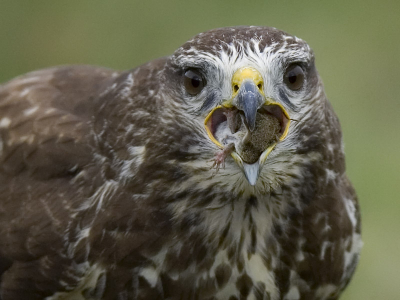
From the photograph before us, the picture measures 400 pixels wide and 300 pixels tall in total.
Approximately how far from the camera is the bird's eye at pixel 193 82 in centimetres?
392

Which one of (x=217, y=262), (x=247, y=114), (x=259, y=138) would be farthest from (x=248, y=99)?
(x=217, y=262)

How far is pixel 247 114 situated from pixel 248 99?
0.07 meters

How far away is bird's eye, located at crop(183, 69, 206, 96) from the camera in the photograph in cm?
392

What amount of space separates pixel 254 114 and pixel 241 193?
20.2 inches

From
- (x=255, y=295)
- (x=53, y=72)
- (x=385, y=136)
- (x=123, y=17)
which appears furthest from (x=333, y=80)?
(x=255, y=295)

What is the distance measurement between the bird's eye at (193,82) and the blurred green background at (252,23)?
3.99 metres

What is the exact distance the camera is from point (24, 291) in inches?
175

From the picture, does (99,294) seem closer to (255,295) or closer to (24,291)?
(24,291)

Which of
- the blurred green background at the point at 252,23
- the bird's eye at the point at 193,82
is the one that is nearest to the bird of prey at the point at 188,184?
the bird's eye at the point at 193,82

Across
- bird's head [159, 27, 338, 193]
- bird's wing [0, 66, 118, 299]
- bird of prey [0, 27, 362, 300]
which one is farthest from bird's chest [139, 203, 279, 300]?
bird's wing [0, 66, 118, 299]

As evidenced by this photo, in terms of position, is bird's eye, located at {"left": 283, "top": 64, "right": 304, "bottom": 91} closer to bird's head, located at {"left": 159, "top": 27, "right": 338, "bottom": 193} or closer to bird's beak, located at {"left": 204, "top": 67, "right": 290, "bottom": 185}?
bird's head, located at {"left": 159, "top": 27, "right": 338, "bottom": 193}

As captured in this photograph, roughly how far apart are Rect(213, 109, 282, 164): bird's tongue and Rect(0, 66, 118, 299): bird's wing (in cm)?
84

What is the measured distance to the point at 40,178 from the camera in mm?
4551

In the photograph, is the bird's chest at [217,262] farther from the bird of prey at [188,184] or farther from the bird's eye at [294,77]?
the bird's eye at [294,77]
